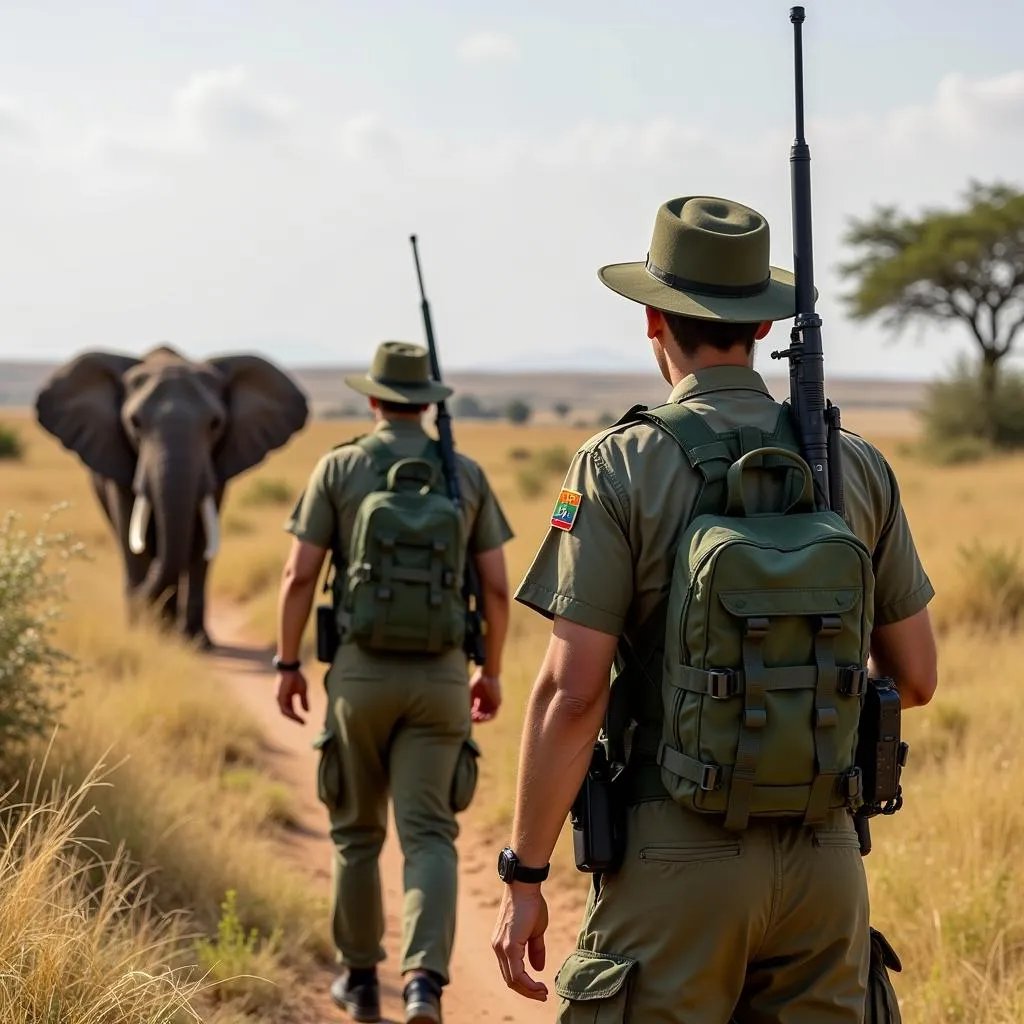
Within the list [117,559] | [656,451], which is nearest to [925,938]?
[656,451]

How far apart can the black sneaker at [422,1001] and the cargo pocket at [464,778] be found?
0.63 meters

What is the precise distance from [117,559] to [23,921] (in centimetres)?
1665

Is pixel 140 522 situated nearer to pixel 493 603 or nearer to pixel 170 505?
pixel 170 505

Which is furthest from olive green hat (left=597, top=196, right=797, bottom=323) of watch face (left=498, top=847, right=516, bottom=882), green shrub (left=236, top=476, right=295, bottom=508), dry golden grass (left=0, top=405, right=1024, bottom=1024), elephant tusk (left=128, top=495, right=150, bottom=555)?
green shrub (left=236, top=476, right=295, bottom=508)

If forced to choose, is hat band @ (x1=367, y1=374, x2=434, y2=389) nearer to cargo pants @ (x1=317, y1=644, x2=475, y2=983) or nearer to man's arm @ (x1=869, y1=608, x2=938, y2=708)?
cargo pants @ (x1=317, y1=644, x2=475, y2=983)

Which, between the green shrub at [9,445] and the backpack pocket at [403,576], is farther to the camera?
the green shrub at [9,445]

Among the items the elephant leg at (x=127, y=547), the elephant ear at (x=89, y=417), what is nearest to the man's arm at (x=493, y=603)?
the elephant leg at (x=127, y=547)

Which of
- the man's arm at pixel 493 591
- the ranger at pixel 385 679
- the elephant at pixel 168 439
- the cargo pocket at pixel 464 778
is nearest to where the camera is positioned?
the ranger at pixel 385 679

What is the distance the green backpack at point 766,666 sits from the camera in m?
2.61

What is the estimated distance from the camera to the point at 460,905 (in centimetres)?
657

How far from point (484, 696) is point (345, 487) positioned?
104 centimetres

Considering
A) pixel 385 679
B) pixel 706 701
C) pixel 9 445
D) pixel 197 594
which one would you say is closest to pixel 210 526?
pixel 197 594

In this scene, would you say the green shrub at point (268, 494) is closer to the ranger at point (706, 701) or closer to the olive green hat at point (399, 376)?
the olive green hat at point (399, 376)

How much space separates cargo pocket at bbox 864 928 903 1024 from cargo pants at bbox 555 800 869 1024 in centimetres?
8
